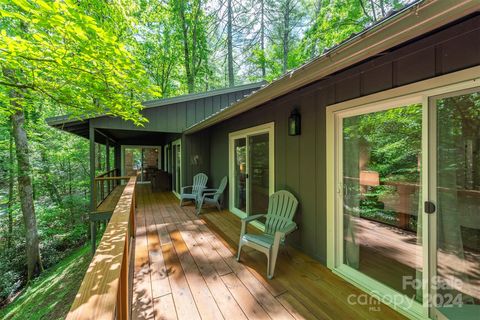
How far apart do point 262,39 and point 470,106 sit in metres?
10.8

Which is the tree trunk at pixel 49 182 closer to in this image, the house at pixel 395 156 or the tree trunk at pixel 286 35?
the house at pixel 395 156

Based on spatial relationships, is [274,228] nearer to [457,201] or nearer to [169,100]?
[457,201]

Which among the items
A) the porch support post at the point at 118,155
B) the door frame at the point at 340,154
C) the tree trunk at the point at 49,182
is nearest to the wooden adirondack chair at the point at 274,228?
the door frame at the point at 340,154

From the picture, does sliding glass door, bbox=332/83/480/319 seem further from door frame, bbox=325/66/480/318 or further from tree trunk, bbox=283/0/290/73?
tree trunk, bbox=283/0/290/73

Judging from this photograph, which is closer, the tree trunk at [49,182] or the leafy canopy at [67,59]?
the leafy canopy at [67,59]

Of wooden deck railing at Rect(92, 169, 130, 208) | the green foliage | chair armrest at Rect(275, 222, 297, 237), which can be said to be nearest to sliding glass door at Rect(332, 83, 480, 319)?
chair armrest at Rect(275, 222, 297, 237)

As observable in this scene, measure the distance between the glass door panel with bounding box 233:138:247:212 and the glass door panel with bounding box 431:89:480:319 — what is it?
3.14m

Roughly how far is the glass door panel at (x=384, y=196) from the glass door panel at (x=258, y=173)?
5.18ft

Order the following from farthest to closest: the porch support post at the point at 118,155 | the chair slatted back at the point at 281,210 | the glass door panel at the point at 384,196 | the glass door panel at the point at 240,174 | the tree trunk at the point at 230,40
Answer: the tree trunk at the point at 230,40
the porch support post at the point at 118,155
the glass door panel at the point at 240,174
the chair slatted back at the point at 281,210
the glass door panel at the point at 384,196

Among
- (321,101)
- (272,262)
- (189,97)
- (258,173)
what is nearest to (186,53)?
(189,97)

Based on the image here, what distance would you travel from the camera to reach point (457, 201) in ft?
4.96

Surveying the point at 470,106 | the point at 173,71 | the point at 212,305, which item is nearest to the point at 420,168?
the point at 470,106

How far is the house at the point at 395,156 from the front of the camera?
141 centimetres

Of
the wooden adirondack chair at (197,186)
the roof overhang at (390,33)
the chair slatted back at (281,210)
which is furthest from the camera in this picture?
the wooden adirondack chair at (197,186)
